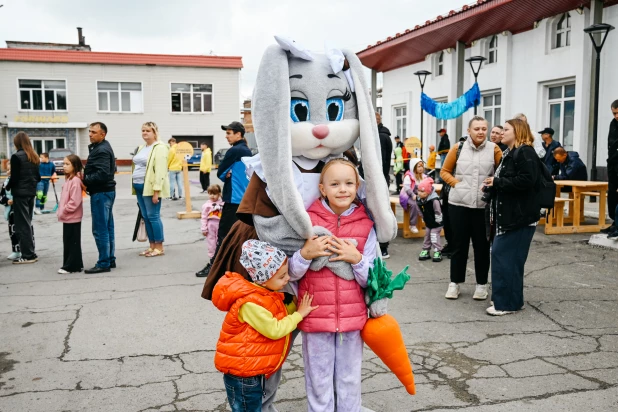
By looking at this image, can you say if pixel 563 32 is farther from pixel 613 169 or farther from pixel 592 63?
pixel 613 169

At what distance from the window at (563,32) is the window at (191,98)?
2290cm

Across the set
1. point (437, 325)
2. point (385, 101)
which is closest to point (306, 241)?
point (437, 325)

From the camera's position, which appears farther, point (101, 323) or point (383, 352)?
point (101, 323)

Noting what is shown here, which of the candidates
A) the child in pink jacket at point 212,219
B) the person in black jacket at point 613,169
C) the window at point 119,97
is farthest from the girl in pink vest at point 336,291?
the window at point 119,97

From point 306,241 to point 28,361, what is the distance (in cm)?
270

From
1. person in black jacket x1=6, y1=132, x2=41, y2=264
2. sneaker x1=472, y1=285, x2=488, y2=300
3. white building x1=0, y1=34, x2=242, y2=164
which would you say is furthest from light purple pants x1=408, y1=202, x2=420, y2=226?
white building x1=0, y1=34, x2=242, y2=164

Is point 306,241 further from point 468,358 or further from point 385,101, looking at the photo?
point 385,101

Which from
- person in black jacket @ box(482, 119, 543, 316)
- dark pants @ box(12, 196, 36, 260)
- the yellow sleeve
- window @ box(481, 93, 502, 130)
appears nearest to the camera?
the yellow sleeve

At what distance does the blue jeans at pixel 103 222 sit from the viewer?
7074 mm

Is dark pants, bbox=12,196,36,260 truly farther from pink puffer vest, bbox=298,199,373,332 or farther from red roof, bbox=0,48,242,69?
red roof, bbox=0,48,242,69

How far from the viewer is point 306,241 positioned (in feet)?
9.32

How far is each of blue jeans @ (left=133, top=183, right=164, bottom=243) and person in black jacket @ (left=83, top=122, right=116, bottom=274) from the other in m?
0.57

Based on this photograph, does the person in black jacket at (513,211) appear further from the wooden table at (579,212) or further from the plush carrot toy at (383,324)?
the wooden table at (579,212)

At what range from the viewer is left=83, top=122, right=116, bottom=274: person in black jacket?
6.92 meters
